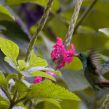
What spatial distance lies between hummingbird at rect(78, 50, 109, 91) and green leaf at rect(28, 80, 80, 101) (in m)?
0.38

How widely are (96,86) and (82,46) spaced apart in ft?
2.37

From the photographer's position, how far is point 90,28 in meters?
2.09

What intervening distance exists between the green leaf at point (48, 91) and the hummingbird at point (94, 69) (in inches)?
15.0

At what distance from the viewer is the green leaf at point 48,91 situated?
948 millimetres

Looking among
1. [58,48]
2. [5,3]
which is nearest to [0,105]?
[58,48]

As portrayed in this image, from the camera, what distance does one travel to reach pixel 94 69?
1379mm

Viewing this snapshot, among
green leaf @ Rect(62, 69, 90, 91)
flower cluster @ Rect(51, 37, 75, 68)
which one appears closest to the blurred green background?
green leaf @ Rect(62, 69, 90, 91)

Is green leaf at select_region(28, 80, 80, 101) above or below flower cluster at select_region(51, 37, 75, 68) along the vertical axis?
below

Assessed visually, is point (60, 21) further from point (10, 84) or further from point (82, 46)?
point (10, 84)

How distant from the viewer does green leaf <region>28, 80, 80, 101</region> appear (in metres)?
0.95

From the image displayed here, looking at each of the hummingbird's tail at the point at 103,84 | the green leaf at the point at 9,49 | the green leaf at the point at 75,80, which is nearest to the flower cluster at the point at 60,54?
the green leaf at the point at 9,49

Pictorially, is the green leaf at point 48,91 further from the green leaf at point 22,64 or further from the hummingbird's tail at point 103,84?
the hummingbird's tail at point 103,84

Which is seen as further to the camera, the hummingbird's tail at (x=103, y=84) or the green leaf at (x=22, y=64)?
the hummingbird's tail at (x=103, y=84)

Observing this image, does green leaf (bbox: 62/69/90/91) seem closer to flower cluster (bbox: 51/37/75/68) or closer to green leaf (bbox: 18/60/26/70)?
flower cluster (bbox: 51/37/75/68)
